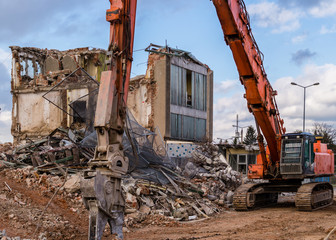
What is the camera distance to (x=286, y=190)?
1582 cm

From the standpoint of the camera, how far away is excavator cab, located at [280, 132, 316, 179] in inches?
575

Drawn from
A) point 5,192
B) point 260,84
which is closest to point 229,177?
point 260,84

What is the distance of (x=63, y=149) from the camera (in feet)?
49.3

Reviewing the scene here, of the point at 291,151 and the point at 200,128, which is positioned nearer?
the point at 291,151

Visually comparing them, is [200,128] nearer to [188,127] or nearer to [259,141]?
[188,127]

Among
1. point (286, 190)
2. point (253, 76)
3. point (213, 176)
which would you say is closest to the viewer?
point (253, 76)

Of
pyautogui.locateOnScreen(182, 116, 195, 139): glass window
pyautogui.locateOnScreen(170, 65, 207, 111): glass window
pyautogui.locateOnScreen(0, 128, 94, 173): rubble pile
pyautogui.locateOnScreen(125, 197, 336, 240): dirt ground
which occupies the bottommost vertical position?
pyautogui.locateOnScreen(125, 197, 336, 240): dirt ground

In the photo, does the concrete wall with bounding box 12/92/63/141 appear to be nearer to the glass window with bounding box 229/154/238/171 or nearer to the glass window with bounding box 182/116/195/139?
the glass window with bounding box 182/116/195/139

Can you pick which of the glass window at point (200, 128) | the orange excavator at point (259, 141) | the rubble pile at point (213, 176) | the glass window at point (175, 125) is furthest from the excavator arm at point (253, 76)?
the glass window at point (200, 128)

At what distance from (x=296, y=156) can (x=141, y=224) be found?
627 cm

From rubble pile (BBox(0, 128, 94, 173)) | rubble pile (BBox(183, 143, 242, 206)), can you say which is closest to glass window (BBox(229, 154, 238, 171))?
rubble pile (BBox(183, 143, 242, 206))

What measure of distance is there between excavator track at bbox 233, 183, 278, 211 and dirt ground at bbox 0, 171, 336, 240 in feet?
3.69

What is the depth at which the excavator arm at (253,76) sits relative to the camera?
1178 centimetres

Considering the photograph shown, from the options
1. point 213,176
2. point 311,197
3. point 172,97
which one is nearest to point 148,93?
point 172,97
